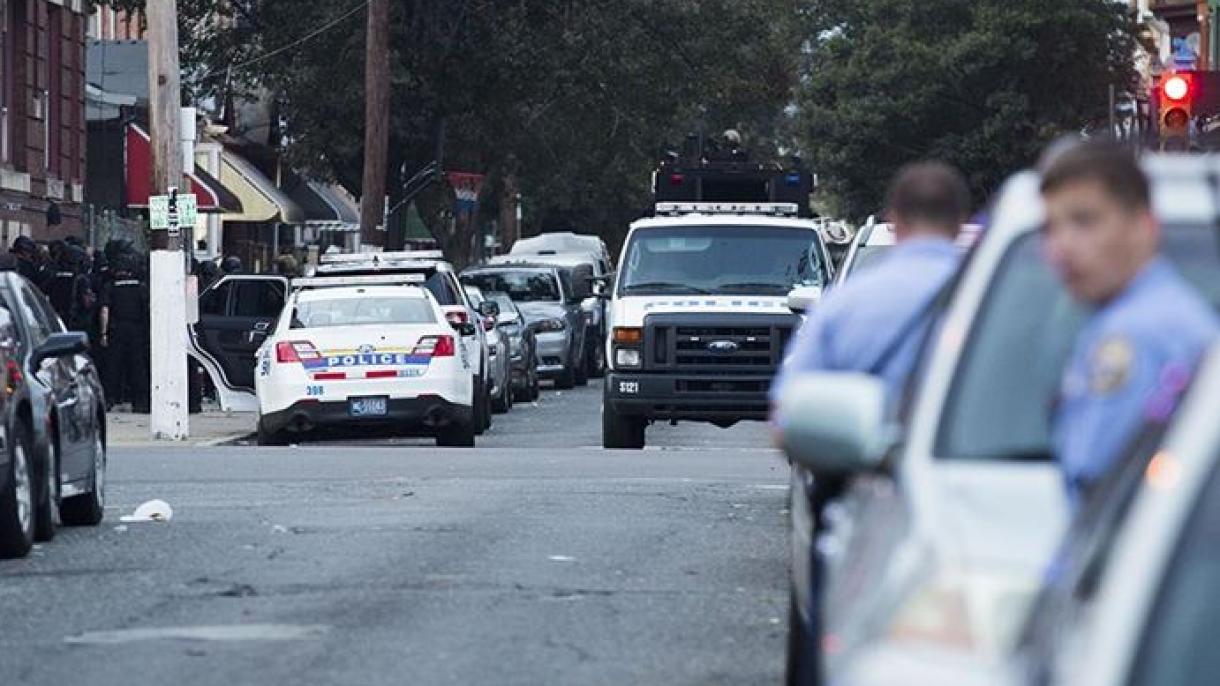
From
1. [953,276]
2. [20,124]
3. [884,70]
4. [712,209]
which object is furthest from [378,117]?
[953,276]

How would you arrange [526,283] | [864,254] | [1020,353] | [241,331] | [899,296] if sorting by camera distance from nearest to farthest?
1. [1020,353]
2. [899,296]
3. [864,254]
4. [241,331]
5. [526,283]

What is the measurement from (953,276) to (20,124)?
111ft

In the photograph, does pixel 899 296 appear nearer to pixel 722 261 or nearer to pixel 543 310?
pixel 722 261

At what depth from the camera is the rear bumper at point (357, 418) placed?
88.1 feet

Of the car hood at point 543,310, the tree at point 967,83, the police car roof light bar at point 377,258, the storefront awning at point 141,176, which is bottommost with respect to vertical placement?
the car hood at point 543,310

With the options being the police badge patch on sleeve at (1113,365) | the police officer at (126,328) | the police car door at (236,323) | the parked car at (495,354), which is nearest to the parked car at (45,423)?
the police badge patch on sleeve at (1113,365)

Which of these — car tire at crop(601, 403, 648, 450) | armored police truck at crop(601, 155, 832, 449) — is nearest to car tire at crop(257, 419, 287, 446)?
car tire at crop(601, 403, 648, 450)

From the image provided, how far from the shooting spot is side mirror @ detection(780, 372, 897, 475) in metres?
6.05

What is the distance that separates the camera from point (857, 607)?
5766mm

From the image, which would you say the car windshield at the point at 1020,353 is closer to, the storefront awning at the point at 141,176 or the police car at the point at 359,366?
the police car at the point at 359,366

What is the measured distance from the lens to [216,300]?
34.6 m

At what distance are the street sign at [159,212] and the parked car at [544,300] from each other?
1375cm

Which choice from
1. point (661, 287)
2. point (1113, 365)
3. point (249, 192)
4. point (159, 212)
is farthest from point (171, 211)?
point (1113, 365)

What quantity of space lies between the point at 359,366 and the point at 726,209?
16.2ft
